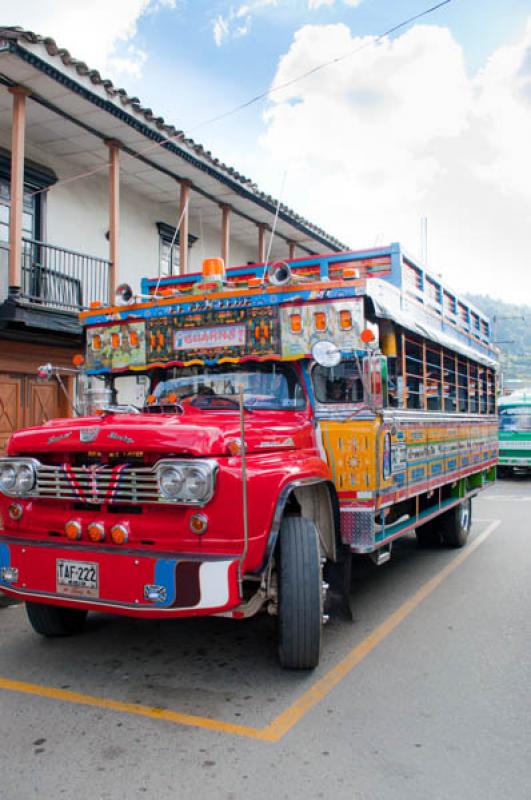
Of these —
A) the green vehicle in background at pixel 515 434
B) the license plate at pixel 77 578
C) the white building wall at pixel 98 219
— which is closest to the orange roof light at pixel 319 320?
the license plate at pixel 77 578

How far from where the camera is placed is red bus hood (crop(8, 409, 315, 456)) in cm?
363

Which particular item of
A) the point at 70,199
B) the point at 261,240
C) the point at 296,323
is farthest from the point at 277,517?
the point at 261,240

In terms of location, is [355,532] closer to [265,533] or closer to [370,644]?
[370,644]

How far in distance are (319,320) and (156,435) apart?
1.72 meters

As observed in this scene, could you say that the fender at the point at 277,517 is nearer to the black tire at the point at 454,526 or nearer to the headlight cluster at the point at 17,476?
the headlight cluster at the point at 17,476

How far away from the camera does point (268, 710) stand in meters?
3.57

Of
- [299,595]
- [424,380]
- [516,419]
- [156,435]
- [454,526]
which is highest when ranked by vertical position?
[424,380]

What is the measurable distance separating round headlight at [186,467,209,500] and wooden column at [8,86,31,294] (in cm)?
632

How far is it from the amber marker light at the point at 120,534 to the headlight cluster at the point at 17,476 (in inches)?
26.4

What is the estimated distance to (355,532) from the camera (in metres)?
4.69

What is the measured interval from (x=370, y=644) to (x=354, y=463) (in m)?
1.32

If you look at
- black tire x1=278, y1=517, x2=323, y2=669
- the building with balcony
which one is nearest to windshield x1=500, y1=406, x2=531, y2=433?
the building with balcony

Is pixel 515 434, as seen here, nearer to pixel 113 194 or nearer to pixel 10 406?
pixel 113 194

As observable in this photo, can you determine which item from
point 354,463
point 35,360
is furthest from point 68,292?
point 354,463
